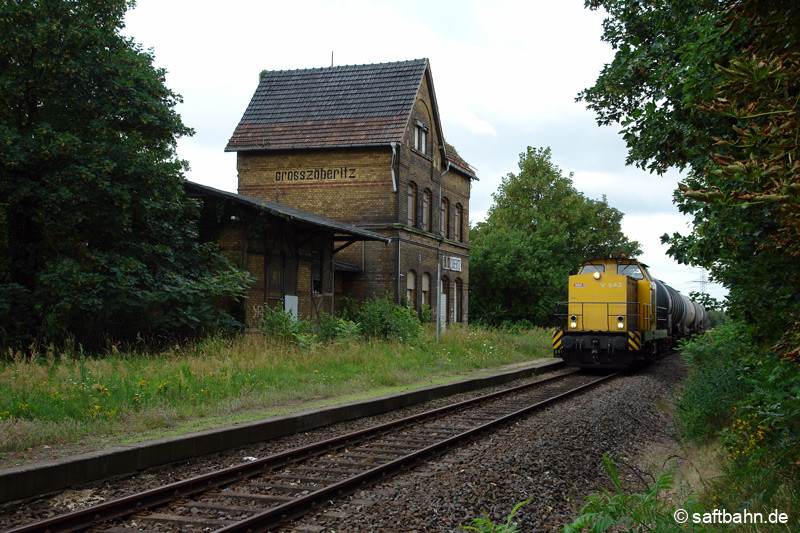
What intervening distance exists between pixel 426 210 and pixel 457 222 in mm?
4412

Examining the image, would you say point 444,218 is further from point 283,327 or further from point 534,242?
point 283,327

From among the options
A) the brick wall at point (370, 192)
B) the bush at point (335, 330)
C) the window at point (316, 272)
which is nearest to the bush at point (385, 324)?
the bush at point (335, 330)

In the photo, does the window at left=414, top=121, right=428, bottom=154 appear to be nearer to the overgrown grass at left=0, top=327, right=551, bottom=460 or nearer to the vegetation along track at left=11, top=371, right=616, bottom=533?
the overgrown grass at left=0, top=327, right=551, bottom=460

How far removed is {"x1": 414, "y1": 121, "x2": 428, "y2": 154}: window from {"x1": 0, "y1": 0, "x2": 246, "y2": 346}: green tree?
15.2 meters

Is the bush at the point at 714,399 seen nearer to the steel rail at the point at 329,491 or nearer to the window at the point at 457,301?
the steel rail at the point at 329,491

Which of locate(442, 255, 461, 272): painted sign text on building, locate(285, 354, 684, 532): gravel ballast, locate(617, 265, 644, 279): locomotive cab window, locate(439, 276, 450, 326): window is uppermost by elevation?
locate(442, 255, 461, 272): painted sign text on building

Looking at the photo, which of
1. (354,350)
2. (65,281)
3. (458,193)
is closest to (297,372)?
(354,350)

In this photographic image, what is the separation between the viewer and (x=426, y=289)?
31.0 meters

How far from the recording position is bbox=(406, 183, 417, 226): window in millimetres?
29359

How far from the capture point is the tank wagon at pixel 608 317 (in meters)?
20.1

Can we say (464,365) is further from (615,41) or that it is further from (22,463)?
(22,463)

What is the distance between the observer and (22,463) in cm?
678

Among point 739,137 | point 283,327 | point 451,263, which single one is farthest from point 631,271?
point 739,137

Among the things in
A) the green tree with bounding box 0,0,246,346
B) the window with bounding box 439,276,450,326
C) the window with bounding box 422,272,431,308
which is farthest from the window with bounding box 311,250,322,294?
the window with bounding box 439,276,450,326
